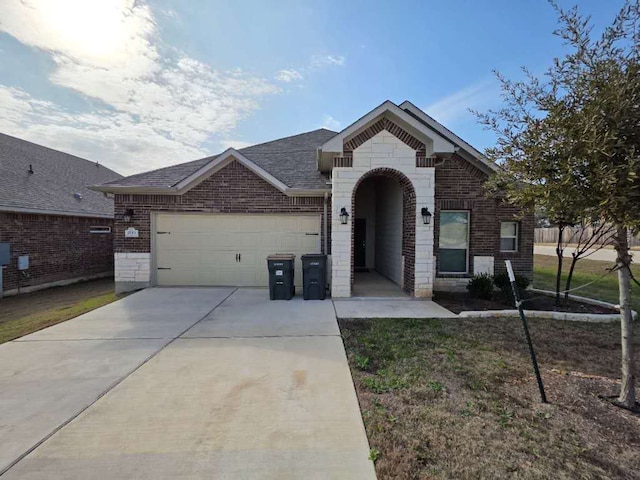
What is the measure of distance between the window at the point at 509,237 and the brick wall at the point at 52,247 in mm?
15549

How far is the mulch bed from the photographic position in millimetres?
7086

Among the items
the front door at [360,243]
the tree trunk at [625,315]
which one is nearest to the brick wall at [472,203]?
the front door at [360,243]

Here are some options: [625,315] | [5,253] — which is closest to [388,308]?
[625,315]

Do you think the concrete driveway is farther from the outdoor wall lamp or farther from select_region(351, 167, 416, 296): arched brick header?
the outdoor wall lamp

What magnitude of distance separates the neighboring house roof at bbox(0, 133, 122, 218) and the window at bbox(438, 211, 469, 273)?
13.5 m

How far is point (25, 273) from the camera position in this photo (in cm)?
1014

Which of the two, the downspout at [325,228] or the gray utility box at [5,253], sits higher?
the downspout at [325,228]

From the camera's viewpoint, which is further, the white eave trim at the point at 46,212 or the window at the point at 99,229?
the window at the point at 99,229

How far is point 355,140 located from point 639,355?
21.9ft

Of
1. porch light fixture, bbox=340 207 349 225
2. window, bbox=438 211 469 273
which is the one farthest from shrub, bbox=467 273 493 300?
porch light fixture, bbox=340 207 349 225

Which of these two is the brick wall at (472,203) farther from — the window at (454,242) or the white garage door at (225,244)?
the white garage door at (225,244)

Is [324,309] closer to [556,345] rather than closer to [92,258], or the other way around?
[556,345]

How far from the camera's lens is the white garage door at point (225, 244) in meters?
9.45

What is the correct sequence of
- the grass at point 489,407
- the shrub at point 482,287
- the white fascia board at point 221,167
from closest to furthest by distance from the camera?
the grass at point 489,407, the shrub at point 482,287, the white fascia board at point 221,167
